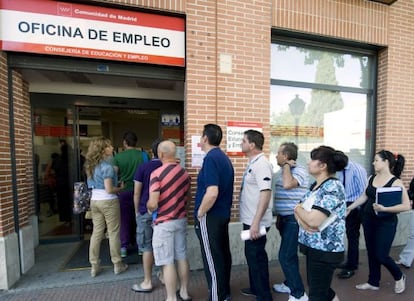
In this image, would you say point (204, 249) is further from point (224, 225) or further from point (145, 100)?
point (145, 100)

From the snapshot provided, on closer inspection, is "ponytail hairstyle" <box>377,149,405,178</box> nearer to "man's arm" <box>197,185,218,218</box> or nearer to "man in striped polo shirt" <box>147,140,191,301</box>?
"man's arm" <box>197,185,218,218</box>

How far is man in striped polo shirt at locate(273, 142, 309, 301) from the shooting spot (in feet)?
9.66

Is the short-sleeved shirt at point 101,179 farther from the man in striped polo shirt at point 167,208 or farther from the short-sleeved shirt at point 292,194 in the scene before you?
the short-sleeved shirt at point 292,194

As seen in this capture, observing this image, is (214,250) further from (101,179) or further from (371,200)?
(371,200)

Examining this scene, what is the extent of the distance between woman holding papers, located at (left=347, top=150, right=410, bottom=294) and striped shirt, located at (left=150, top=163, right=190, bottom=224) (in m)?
2.29

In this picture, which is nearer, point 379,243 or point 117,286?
point 379,243

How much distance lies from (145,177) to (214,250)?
1.18m

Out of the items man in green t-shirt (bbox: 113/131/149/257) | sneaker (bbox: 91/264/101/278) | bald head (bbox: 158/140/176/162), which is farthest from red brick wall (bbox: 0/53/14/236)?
bald head (bbox: 158/140/176/162)

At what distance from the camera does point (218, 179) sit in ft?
8.61

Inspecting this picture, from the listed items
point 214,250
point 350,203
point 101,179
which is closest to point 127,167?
point 101,179

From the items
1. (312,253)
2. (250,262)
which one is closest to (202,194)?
(250,262)

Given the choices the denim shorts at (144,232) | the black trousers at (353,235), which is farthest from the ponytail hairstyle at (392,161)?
the denim shorts at (144,232)

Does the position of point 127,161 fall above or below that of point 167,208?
→ above

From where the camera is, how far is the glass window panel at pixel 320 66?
182 inches
